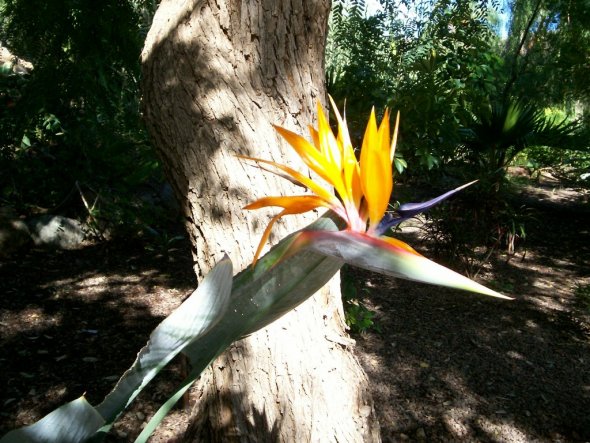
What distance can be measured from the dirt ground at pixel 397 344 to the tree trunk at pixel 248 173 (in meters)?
1.29

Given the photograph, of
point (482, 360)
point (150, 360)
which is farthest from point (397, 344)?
point (150, 360)

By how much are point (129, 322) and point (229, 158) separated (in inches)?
101

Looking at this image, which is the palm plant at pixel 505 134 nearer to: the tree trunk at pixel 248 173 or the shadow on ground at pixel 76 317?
the shadow on ground at pixel 76 317

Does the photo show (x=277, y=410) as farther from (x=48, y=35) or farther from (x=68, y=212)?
(x=68, y=212)

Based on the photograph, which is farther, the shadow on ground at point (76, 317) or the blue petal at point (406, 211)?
the shadow on ground at point (76, 317)

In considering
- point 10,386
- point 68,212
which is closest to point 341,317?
point 10,386

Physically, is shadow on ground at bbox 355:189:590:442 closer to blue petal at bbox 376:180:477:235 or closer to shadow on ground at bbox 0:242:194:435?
shadow on ground at bbox 0:242:194:435

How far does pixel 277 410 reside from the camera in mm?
1344

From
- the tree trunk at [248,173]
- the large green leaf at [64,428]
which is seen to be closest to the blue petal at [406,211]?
the large green leaf at [64,428]

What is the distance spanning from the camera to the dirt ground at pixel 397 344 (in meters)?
2.70

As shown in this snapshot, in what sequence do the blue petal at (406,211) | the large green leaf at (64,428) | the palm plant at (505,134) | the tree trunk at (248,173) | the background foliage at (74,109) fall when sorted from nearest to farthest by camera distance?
the large green leaf at (64,428), the blue petal at (406,211), the tree trunk at (248,173), the background foliage at (74,109), the palm plant at (505,134)

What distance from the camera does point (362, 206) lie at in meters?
0.75

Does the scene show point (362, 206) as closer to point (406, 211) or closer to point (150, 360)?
point (406, 211)

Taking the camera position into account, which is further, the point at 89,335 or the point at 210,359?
the point at 89,335
